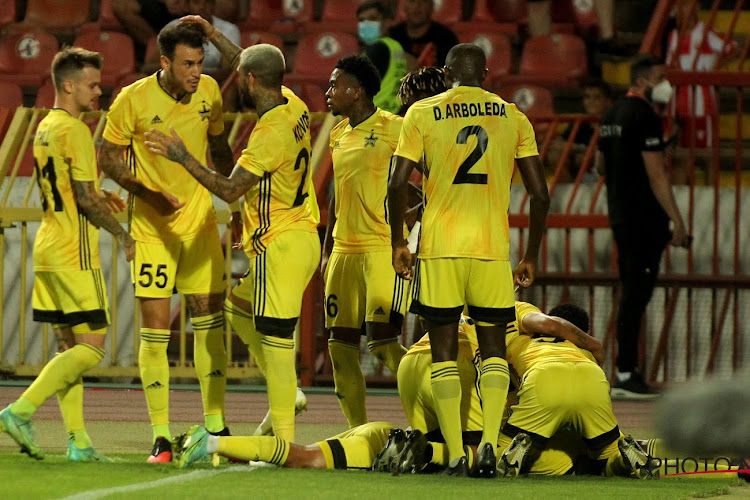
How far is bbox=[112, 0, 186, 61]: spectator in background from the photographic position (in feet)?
50.3

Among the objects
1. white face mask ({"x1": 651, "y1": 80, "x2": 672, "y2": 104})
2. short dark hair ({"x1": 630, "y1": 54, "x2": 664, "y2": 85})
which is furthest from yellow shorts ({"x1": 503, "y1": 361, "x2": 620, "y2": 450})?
white face mask ({"x1": 651, "y1": 80, "x2": 672, "y2": 104})

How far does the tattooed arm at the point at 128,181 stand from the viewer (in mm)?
7332

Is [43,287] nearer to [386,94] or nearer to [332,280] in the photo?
[332,280]

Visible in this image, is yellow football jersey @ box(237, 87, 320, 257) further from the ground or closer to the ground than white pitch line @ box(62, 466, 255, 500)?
further from the ground

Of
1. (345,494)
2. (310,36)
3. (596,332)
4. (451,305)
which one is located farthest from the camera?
(310,36)

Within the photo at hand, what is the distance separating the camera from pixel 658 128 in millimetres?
10781

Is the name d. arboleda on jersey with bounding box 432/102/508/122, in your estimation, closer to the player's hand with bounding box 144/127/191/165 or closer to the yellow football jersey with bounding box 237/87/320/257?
the yellow football jersey with bounding box 237/87/320/257

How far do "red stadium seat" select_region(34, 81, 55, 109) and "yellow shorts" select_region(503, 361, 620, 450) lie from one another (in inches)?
368

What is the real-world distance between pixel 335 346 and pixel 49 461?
174cm

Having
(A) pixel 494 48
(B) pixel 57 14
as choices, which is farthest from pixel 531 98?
(B) pixel 57 14

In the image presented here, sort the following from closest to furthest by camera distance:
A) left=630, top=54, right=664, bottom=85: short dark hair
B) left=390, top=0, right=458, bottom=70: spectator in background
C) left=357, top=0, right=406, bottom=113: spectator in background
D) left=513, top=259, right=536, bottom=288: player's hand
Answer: left=513, top=259, right=536, bottom=288: player's hand < left=630, top=54, right=664, bottom=85: short dark hair < left=357, top=0, right=406, bottom=113: spectator in background < left=390, top=0, right=458, bottom=70: spectator in background

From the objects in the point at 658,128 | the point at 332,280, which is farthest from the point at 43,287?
the point at 658,128

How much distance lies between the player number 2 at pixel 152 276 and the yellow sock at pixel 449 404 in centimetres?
172

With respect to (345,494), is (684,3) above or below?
above
